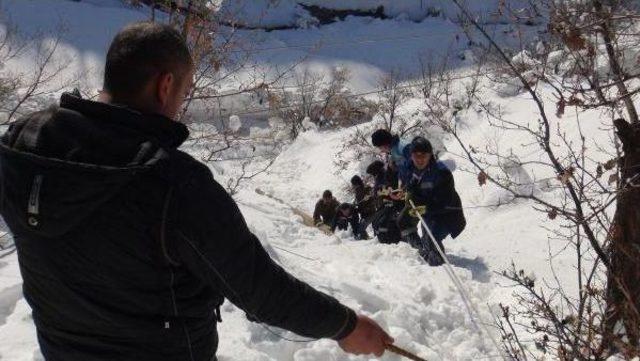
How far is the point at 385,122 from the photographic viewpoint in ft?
75.7

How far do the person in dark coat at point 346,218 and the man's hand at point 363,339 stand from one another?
8.90 m

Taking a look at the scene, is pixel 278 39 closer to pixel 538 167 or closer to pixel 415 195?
pixel 538 167

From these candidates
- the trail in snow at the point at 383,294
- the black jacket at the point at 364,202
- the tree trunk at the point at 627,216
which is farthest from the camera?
the black jacket at the point at 364,202

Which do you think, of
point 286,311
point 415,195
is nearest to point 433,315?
point 415,195

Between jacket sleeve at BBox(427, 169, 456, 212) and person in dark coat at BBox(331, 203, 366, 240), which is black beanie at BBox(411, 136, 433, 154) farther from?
person in dark coat at BBox(331, 203, 366, 240)

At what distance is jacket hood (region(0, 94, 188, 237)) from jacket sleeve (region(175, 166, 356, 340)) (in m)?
0.15

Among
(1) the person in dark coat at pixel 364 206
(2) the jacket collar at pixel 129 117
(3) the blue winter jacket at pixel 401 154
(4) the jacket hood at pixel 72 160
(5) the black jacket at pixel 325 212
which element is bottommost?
(5) the black jacket at pixel 325 212

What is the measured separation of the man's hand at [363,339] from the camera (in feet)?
6.70

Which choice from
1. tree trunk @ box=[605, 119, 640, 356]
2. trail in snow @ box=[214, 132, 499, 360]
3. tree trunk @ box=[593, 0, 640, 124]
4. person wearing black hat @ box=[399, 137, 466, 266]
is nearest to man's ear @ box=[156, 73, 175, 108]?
trail in snow @ box=[214, 132, 499, 360]

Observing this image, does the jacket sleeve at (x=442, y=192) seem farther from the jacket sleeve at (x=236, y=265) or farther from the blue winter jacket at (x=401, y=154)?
the jacket sleeve at (x=236, y=265)

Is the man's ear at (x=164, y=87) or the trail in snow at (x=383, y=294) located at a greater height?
the man's ear at (x=164, y=87)

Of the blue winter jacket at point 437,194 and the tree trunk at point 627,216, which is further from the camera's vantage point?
the blue winter jacket at point 437,194

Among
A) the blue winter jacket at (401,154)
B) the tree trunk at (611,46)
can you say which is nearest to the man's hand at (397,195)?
Answer: the blue winter jacket at (401,154)

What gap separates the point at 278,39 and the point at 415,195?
3476 centimetres
